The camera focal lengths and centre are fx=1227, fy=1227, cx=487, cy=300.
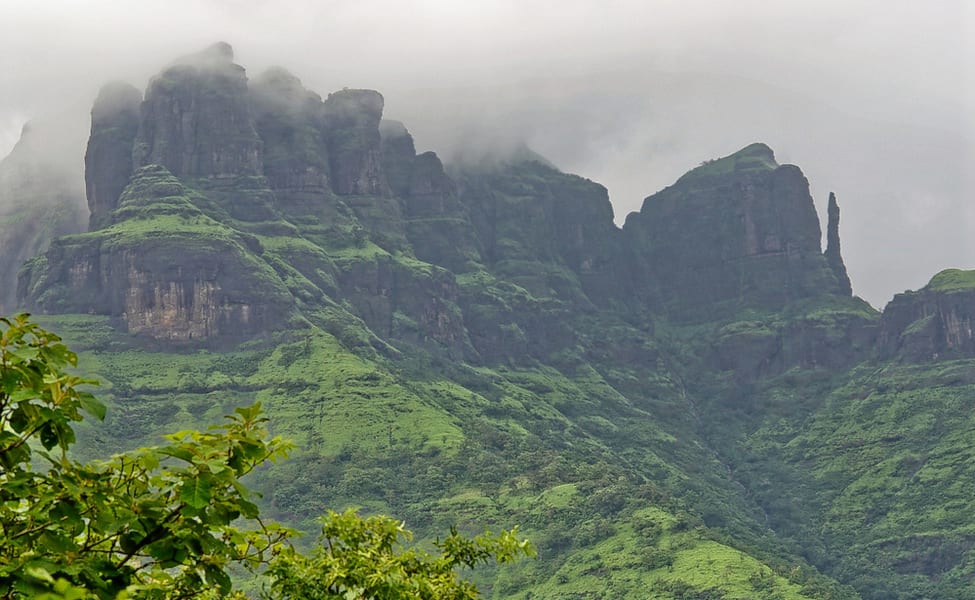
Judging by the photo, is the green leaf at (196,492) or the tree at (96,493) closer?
the tree at (96,493)

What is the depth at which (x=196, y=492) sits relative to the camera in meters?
11.0

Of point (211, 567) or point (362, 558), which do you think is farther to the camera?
point (362, 558)

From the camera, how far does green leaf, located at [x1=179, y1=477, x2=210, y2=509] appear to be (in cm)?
1097

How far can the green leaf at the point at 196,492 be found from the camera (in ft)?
36.0

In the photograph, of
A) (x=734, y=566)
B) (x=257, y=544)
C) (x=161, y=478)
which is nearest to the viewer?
(x=161, y=478)

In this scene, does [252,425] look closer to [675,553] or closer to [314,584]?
[314,584]

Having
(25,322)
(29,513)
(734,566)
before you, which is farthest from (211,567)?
(734,566)

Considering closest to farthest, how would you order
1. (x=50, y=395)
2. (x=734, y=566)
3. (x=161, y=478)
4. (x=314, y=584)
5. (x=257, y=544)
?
(x=50, y=395) → (x=161, y=478) → (x=257, y=544) → (x=314, y=584) → (x=734, y=566)

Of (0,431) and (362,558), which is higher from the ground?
(0,431)

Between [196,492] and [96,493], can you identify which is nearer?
[196,492]

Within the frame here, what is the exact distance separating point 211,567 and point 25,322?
3.05 metres

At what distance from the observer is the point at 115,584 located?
11.2 metres

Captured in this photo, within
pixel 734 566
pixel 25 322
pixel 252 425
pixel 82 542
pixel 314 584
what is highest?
pixel 25 322

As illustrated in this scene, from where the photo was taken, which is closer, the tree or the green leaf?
the tree
